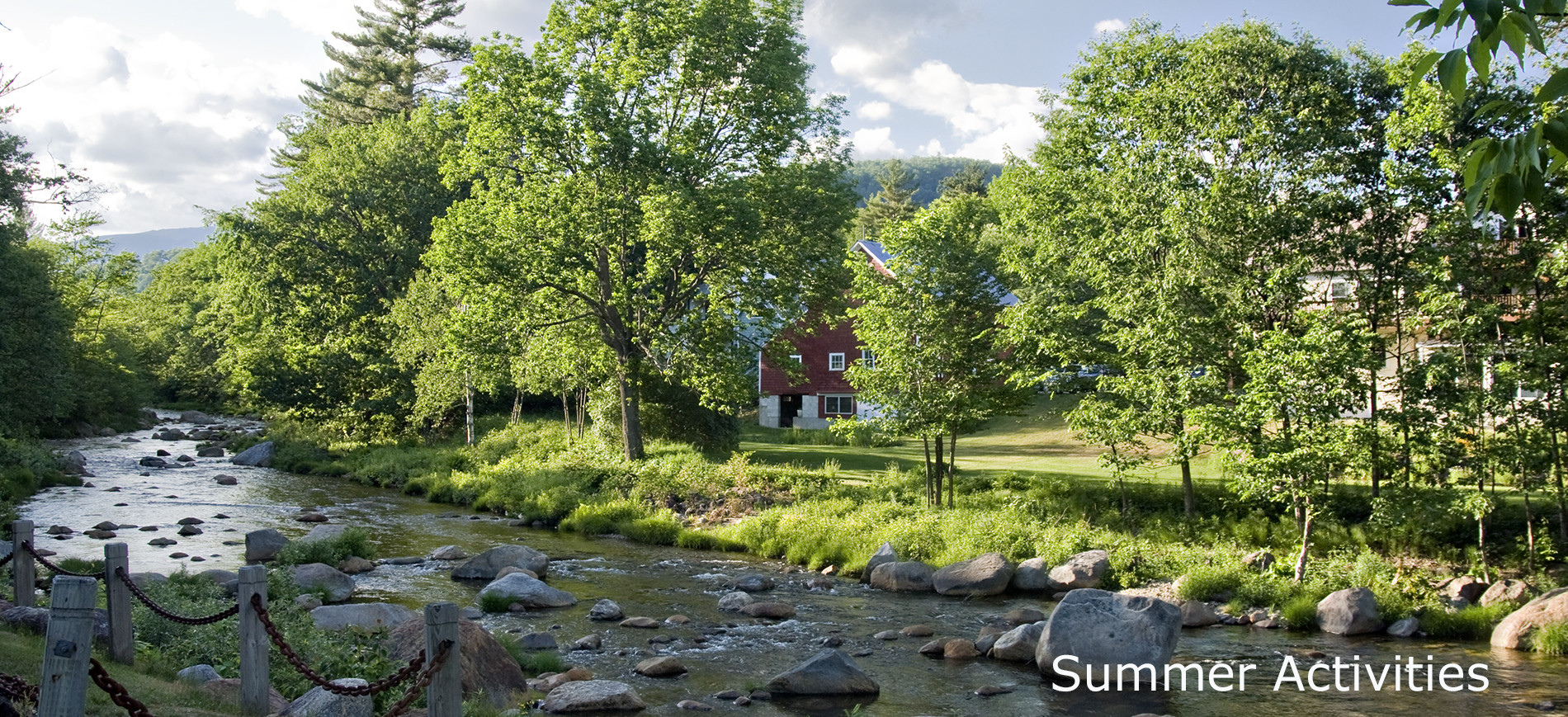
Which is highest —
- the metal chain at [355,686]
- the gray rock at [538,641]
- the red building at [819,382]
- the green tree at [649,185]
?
the green tree at [649,185]

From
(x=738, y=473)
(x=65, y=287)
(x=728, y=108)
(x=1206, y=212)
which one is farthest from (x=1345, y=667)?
(x=65, y=287)

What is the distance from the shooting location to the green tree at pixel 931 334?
25.6m

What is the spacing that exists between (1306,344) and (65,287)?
50.1m

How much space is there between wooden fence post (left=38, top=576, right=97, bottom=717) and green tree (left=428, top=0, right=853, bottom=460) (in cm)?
2408

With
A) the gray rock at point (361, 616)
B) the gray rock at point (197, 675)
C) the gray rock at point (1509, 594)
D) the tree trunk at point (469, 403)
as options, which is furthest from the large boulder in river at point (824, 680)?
the tree trunk at point (469, 403)

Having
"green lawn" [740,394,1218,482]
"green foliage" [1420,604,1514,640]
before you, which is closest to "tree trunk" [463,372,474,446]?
"green lawn" [740,394,1218,482]

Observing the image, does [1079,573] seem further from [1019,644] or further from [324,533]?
[324,533]

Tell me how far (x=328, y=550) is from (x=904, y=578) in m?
11.7

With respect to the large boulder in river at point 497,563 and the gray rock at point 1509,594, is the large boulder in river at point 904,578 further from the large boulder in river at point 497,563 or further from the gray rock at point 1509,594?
the gray rock at point 1509,594

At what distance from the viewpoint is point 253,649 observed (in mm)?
8875

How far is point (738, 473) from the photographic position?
29.8 m

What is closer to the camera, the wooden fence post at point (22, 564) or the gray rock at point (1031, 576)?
the wooden fence post at point (22, 564)

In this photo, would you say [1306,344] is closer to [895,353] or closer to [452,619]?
[895,353]

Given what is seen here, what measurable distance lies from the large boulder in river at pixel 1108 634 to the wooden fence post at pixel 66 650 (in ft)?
38.2
